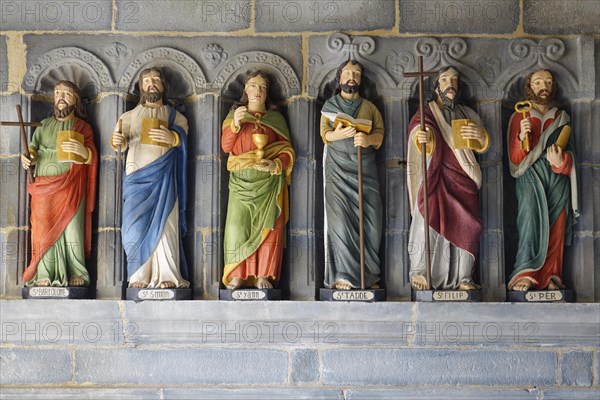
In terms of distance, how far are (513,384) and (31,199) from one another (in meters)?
3.74

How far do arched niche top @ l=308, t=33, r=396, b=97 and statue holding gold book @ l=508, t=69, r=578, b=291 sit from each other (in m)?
1.05

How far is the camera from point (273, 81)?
6.58 m

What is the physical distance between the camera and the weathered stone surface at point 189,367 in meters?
6.16

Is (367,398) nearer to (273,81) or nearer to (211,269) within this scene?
(211,269)

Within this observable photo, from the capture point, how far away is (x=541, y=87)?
637 cm

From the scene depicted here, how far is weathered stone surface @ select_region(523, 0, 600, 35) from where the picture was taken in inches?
260

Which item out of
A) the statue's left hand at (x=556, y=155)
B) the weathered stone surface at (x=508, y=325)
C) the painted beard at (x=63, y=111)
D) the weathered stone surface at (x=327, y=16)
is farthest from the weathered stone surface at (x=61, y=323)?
the statue's left hand at (x=556, y=155)

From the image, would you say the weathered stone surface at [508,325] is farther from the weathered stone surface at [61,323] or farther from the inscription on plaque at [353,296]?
the weathered stone surface at [61,323]

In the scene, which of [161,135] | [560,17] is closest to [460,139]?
[560,17]

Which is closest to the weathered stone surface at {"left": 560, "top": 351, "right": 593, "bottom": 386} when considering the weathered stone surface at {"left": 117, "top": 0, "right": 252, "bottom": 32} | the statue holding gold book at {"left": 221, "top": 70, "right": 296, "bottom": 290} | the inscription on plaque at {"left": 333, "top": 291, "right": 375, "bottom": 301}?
the inscription on plaque at {"left": 333, "top": 291, "right": 375, "bottom": 301}

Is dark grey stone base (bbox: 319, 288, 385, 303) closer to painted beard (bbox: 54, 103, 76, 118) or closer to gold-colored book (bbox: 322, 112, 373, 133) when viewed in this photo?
gold-colored book (bbox: 322, 112, 373, 133)

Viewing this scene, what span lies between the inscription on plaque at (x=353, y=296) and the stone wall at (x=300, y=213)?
0.07m

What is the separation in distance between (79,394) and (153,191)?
1529mm

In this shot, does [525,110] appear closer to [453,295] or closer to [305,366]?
[453,295]
